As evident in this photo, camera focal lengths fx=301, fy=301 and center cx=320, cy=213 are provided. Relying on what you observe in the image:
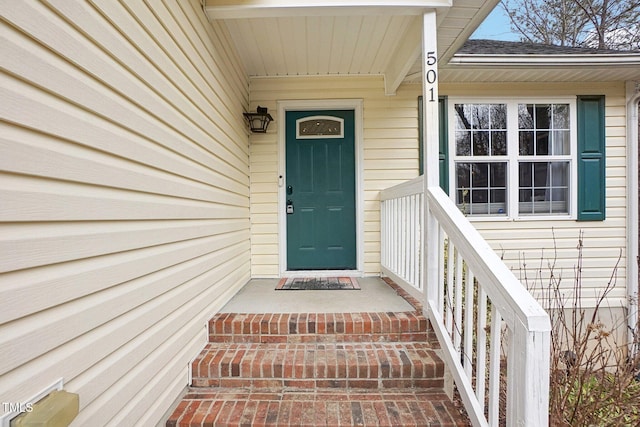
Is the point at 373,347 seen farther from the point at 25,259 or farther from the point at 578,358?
the point at 25,259

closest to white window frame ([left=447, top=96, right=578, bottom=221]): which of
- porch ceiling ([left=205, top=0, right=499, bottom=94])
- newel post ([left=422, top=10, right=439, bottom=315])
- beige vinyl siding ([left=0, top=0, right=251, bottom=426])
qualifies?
porch ceiling ([left=205, top=0, right=499, bottom=94])

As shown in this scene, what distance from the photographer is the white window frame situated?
3.48 meters

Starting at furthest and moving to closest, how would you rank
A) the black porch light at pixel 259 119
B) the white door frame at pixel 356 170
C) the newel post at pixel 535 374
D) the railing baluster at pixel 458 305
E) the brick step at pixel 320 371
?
the white door frame at pixel 356 170
the black porch light at pixel 259 119
the brick step at pixel 320 371
the railing baluster at pixel 458 305
the newel post at pixel 535 374

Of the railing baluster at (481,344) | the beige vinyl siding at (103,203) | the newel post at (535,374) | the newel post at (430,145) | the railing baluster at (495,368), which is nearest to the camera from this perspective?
the beige vinyl siding at (103,203)

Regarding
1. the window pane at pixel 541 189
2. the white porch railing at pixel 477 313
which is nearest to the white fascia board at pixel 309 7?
the white porch railing at pixel 477 313

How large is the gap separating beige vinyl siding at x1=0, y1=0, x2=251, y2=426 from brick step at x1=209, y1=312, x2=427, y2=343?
187mm

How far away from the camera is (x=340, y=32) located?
2.56 m

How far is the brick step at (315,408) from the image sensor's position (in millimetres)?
1482

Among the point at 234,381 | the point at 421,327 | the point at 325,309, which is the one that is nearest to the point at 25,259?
the point at 234,381

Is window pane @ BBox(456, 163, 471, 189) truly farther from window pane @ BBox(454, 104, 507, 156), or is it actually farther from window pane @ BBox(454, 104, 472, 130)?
window pane @ BBox(454, 104, 472, 130)

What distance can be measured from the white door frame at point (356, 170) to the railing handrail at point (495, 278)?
5.30 feet

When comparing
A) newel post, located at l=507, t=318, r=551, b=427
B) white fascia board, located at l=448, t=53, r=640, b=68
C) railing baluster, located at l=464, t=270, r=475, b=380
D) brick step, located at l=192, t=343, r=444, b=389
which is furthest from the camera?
white fascia board, located at l=448, t=53, r=640, b=68

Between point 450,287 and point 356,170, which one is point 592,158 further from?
point 450,287

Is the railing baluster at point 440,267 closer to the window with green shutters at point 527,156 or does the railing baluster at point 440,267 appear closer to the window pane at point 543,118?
the window with green shutters at point 527,156
